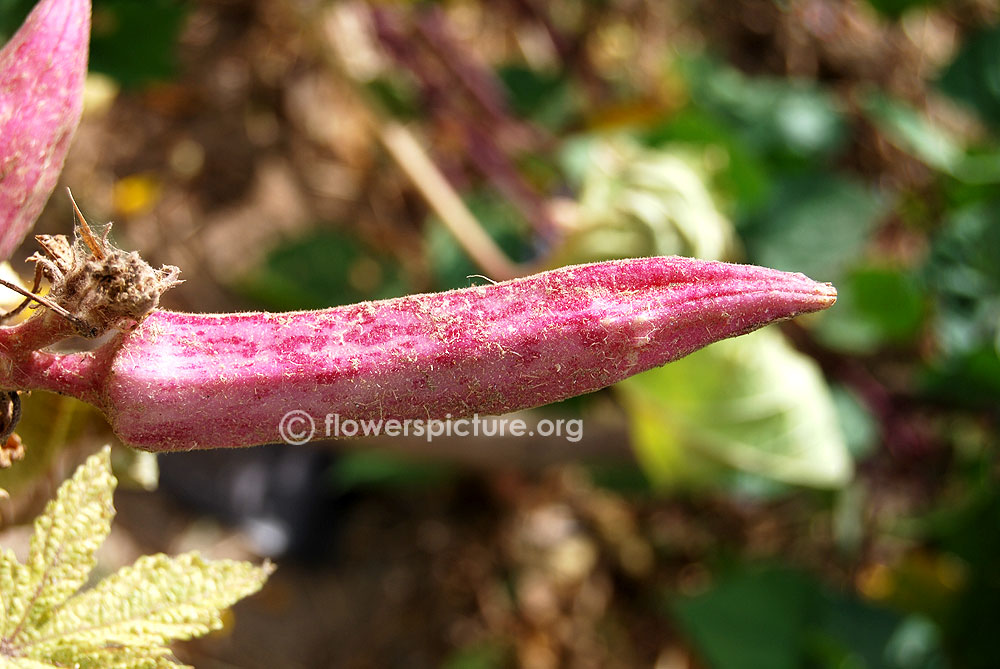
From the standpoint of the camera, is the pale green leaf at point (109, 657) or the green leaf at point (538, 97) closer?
the pale green leaf at point (109, 657)

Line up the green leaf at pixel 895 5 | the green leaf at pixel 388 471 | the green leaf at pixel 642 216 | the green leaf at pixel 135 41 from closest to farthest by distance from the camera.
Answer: the green leaf at pixel 642 216, the green leaf at pixel 135 41, the green leaf at pixel 388 471, the green leaf at pixel 895 5

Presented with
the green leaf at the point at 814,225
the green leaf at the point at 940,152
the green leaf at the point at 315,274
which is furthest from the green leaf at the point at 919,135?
the green leaf at the point at 315,274

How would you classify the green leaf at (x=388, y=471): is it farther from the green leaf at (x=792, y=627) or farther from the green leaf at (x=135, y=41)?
the green leaf at (x=135, y=41)

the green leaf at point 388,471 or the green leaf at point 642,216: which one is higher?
the green leaf at point 642,216

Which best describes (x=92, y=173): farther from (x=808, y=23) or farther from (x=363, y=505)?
(x=808, y=23)

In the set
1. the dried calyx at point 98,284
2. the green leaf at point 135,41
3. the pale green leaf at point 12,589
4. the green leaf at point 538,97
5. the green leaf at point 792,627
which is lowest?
the green leaf at point 792,627

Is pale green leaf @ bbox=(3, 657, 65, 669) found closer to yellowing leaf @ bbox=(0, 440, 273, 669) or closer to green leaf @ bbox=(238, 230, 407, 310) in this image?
yellowing leaf @ bbox=(0, 440, 273, 669)

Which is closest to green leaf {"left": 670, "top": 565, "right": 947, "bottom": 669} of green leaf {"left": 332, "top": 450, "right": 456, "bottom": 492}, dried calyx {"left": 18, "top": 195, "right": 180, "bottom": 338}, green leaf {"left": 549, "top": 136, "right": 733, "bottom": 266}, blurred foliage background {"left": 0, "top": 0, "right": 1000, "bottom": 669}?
blurred foliage background {"left": 0, "top": 0, "right": 1000, "bottom": 669}
